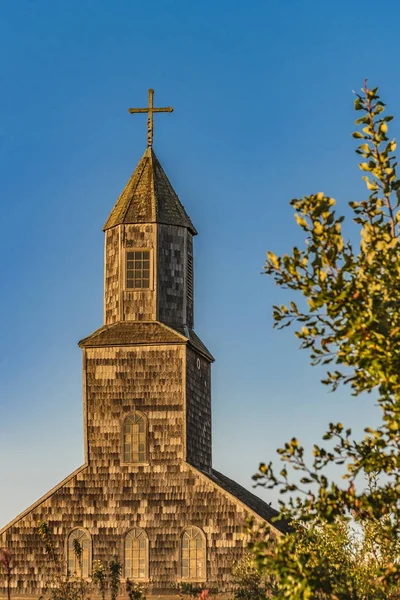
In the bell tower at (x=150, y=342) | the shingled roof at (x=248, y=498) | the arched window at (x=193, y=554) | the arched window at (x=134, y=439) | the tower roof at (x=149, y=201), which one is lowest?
the arched window at (x=193, y=554)

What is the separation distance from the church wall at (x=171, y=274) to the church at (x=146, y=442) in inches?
1.4

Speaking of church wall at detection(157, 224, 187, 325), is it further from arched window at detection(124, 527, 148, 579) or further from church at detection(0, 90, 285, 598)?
A: arched window at detection(124, 527, 148, 579)

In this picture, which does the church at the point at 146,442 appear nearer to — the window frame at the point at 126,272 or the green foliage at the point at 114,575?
the window frame at the point at 126,272

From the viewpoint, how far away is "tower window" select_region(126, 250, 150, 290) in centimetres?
4816

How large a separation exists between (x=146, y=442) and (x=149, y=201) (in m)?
9.12

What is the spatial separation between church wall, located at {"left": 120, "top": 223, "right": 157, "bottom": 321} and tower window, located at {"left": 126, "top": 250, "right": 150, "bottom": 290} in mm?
182

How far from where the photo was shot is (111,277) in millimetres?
48688

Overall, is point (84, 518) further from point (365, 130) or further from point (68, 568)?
point (365, 130)

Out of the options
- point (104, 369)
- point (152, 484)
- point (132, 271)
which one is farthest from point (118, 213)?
point (152, 484)

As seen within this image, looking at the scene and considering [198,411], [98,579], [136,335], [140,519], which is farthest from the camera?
[198,411]

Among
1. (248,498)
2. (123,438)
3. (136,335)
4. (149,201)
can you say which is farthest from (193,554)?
(149,201)

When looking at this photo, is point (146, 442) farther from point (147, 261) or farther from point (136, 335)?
point (147, 261)

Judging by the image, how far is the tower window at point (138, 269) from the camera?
48.2 meters

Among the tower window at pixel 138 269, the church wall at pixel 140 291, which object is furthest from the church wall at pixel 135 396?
the tower window at pixel 138 269
